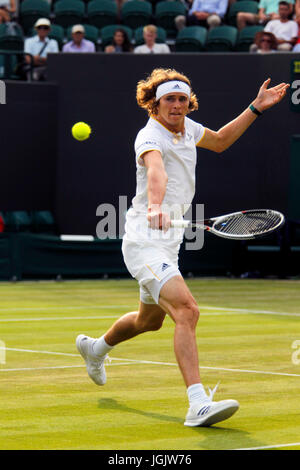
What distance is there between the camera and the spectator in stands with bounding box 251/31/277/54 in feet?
62.7

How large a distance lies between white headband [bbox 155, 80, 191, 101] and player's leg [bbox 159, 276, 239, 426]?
121 cm

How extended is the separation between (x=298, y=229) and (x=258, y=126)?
2.24 meters

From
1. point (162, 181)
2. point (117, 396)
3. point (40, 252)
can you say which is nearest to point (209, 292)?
point (40, 252)

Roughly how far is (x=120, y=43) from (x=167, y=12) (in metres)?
1.82

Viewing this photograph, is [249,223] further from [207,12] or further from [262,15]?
[207,12]

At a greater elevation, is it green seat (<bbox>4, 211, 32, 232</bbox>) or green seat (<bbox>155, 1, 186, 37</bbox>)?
green seat (<bbox>155, 1, 186, 37</bbox>)

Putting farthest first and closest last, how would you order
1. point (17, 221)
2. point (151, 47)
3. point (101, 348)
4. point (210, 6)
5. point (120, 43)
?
point (210, 6), point (120, 43), point (151, 47), point (17, 221), point (101, 348)

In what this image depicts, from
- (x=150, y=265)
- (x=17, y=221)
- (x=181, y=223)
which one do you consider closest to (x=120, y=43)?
(x=17, y=221)

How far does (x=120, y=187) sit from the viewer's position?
66.9 ft

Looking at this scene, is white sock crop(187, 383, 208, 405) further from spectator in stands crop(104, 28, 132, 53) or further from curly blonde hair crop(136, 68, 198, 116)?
spectator in stands crop(104, 28, 132, 53)

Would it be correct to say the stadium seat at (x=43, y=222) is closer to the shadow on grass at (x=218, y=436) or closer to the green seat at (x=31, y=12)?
the green seat at (x=31, y=12)

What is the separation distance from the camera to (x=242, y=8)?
68.5 ft

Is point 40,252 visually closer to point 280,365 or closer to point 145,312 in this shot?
point 280,365

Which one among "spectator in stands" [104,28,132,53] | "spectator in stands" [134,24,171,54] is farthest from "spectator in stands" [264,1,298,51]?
"spectator in stands" [104,28,132,53]
